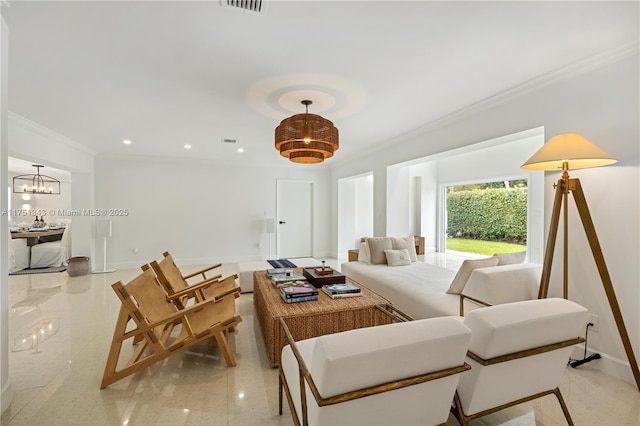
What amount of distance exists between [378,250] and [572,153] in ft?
8.75

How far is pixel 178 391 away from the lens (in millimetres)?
1988

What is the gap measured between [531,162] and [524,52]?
83 centimetres

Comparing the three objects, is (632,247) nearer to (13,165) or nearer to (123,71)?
(123,71)

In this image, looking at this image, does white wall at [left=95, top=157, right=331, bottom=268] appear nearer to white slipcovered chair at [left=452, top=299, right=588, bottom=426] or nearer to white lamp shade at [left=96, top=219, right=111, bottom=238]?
white lamp shade at [left=96, top=219, right=111, bottom=238]

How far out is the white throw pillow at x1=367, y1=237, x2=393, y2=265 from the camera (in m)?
4.33

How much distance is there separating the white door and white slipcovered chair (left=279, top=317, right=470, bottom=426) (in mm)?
6032

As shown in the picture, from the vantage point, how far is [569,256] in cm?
249

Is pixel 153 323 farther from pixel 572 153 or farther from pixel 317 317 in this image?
pixel 572 153

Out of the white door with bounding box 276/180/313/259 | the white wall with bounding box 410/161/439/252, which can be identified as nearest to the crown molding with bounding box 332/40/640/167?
the white door with bounding box 276/180/313/259

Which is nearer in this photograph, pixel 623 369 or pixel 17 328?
pixel 623 369

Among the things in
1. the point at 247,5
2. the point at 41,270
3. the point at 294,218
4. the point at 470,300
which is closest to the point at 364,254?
the point at 470,300

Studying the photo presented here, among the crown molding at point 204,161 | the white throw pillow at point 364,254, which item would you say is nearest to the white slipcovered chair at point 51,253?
the crown molding at point 204,161

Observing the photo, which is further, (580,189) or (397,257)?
(397,257)

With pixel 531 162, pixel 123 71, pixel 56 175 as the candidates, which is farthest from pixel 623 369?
pixel 56 175
